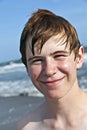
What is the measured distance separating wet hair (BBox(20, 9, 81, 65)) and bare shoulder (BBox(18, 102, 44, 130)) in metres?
0.51

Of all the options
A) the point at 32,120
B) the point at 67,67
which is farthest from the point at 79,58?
A: the point at 32,120

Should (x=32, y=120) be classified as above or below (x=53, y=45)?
below

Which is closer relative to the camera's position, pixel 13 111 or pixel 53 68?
pixel 53 68

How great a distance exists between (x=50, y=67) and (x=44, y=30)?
0.18 m

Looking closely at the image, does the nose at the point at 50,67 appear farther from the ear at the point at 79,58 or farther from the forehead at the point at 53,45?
the ear at the point at 79,58

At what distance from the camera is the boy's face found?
189cm

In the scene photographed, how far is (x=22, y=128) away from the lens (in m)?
2.49

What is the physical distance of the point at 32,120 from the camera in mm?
2475

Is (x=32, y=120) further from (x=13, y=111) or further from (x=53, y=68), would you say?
(x=13, y=111)

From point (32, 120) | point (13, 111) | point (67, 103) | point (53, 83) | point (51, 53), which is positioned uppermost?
point (51, 53)

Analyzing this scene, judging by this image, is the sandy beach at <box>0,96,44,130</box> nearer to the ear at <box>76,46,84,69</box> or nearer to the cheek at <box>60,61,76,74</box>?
the ear at <box>76,46,84,69</box>

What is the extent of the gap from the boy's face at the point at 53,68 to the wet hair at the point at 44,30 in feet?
0.10

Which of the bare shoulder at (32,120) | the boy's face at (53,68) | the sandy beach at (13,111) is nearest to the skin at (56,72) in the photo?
the boy's face at (53,68)

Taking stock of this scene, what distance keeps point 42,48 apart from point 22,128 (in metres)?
0.77
